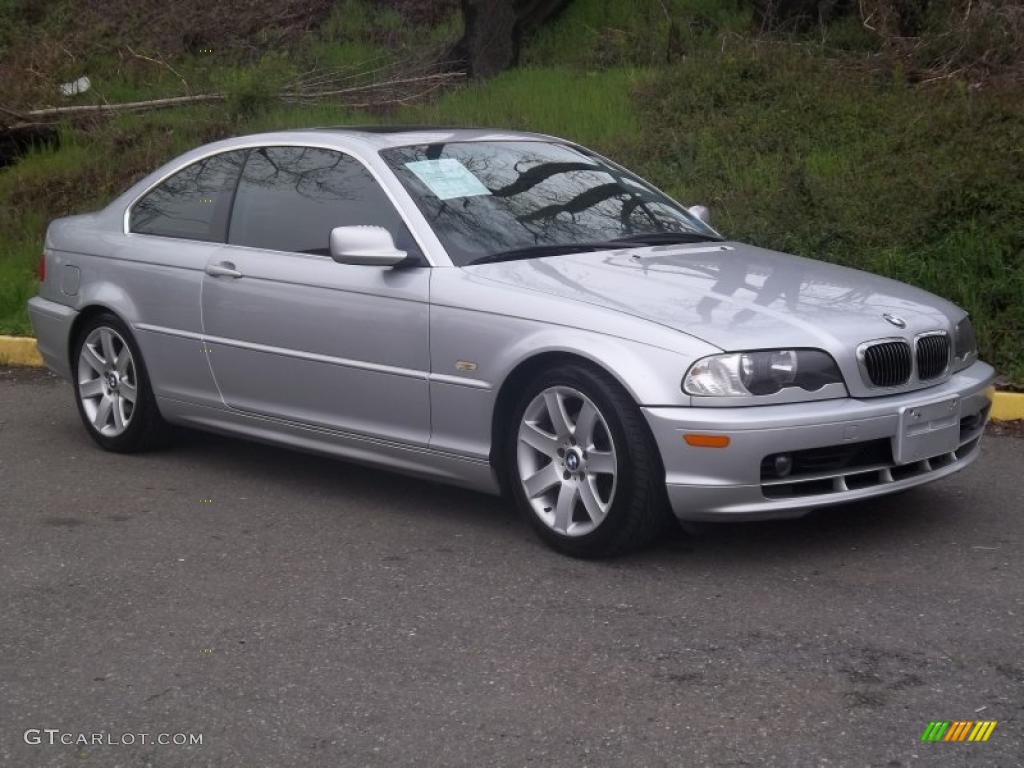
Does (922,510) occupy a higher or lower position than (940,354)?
lower

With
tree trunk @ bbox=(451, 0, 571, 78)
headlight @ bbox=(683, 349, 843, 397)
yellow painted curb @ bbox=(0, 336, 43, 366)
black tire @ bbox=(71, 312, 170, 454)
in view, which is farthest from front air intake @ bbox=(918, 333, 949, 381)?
tree trunk @ bbox=(451, 0, 571, 78)

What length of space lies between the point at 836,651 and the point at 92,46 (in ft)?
49.8

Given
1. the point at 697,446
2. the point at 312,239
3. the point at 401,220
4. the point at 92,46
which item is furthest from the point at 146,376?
the point at 92,46

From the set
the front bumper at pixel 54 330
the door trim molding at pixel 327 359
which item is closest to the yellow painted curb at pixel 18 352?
the front bumper at pixel 54 330

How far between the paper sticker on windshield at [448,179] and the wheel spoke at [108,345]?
1.90m

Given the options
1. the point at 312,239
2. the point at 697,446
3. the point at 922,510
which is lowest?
the point at 922,510

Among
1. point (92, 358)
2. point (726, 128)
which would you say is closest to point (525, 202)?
point (92, 358)

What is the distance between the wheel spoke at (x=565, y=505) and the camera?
17.9ft

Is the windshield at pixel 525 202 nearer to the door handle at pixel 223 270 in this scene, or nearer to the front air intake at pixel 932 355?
the door handle at pixel 223 270

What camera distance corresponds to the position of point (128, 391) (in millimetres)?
7277

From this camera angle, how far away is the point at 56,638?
189 inches

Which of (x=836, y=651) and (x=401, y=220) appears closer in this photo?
(x=836, y=651)

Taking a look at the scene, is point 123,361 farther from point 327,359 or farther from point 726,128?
point 726,128

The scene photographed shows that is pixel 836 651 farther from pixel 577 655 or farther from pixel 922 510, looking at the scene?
pixel 922 510
